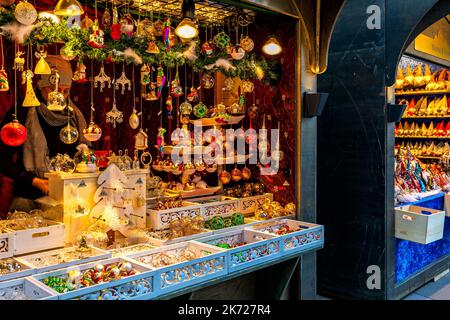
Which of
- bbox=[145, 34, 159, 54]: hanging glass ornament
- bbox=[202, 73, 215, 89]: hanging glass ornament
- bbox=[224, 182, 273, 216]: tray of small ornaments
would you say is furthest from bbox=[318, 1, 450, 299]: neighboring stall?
bbox=[145, 34, 159, 54]: hanging glass ornament

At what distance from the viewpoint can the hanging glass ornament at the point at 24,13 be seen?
2520 millimetres

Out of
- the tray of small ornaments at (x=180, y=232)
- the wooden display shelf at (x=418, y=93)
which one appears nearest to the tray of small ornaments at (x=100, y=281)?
the tray of small ornaments at (x=180, y=232)

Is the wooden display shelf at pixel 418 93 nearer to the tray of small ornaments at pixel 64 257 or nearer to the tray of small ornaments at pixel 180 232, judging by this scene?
the tray of small ornaments at pixel 180 232

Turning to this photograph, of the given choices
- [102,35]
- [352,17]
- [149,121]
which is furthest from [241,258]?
[352,17]

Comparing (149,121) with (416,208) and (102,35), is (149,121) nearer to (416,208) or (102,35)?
(102,35)

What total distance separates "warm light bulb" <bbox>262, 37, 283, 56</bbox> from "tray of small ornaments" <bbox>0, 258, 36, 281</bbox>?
2.52 metres

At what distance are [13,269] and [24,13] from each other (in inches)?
53.5

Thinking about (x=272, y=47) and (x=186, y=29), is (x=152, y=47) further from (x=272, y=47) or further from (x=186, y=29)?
(x=272, y=47)

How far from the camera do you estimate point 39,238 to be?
2787 mm

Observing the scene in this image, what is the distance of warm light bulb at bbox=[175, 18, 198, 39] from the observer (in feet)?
10.1

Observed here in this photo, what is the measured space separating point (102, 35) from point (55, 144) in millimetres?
1927

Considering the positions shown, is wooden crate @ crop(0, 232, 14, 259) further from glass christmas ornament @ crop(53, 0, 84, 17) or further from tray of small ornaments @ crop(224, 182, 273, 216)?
tray of small ornaments @ crop(224, 182, 273, 216)

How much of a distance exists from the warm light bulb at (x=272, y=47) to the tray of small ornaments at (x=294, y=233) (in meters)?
1.41

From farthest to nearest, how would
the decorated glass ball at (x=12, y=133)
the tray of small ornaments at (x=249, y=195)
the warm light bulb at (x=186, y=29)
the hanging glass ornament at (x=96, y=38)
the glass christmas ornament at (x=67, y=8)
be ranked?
the tray of small ornaments at (x=249, y=195) < the warm light bulb at (x=186, y=29) < the hanging glass ornament at (x=96, y=38) < the decorated glass ball at (x=12, y=133) < the glass christmas ornament at (x=67, y=8)
